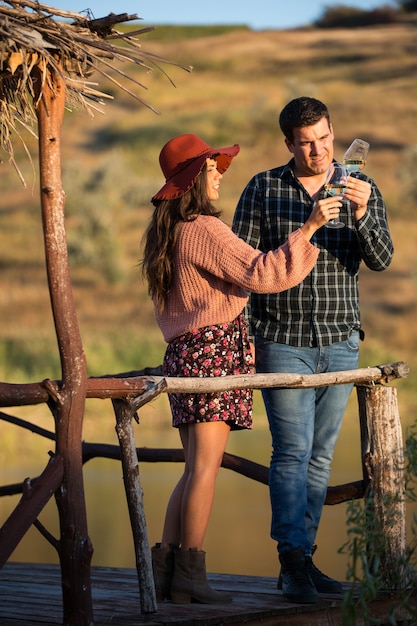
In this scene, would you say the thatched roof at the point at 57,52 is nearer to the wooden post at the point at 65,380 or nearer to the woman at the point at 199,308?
the wooden post at the point at 65,380

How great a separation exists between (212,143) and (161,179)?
10.1 feet

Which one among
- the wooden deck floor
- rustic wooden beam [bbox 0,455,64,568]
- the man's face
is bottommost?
the wooden deck floor

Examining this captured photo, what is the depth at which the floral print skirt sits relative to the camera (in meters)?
4.16

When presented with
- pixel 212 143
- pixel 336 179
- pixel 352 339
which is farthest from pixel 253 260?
pixel 212 143

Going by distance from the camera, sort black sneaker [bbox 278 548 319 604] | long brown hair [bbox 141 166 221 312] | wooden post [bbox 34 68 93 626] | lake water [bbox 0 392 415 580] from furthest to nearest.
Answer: lake water [bbox 0 392 415 580], black sneaker [bbox 278 548 319 604], long brown hair [bbox 141 166 221 312], wooden post [bbox 34 68 93 626]

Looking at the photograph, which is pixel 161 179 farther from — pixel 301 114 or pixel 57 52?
pixel 57 52

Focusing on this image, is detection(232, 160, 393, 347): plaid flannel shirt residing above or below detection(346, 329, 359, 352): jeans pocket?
above

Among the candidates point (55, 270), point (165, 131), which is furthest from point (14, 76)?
point (165, 131)

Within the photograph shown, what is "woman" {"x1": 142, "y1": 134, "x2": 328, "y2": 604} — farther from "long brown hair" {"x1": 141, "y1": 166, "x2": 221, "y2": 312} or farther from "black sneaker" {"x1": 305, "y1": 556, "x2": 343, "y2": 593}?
"black sneaker" {"x1": 305, "y1": 556, "x2": 343, "y2": 593}

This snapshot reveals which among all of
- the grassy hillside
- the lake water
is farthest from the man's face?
the grassy hillside

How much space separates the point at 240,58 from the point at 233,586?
40.7 meters

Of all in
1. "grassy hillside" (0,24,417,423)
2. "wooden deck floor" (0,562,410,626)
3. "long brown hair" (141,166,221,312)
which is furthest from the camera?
"grassy hillside" (0,24,417,423)

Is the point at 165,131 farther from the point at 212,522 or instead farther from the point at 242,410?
the point at 242,410

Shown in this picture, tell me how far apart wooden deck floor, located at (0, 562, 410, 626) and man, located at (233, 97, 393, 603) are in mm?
78
